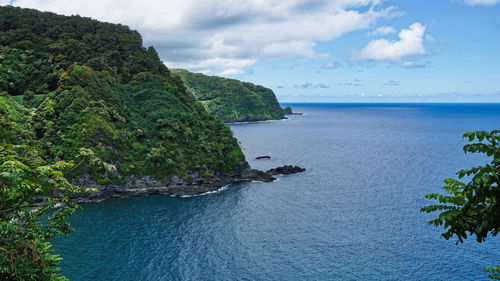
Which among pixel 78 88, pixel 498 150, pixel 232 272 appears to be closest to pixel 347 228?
pixel 232 272

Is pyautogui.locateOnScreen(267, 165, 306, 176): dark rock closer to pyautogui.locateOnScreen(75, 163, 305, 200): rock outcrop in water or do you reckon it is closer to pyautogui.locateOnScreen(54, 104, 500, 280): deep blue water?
pyautogui.locateOnScreen(54, 104, 500, 280): deep blue water

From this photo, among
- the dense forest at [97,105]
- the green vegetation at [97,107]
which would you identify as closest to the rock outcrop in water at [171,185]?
the green vegetation at [97,107]

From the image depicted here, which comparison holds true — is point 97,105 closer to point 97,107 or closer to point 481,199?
point 97,107

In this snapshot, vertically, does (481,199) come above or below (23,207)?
above

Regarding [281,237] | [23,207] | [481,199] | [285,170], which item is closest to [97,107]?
[285,170]

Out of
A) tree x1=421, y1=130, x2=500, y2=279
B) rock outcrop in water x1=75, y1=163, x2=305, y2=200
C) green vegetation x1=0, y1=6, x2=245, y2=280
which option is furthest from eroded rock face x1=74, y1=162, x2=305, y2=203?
tree x1=421, y1=130, x2=500, y2=279

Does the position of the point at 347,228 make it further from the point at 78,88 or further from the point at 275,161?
the point at 78,88
